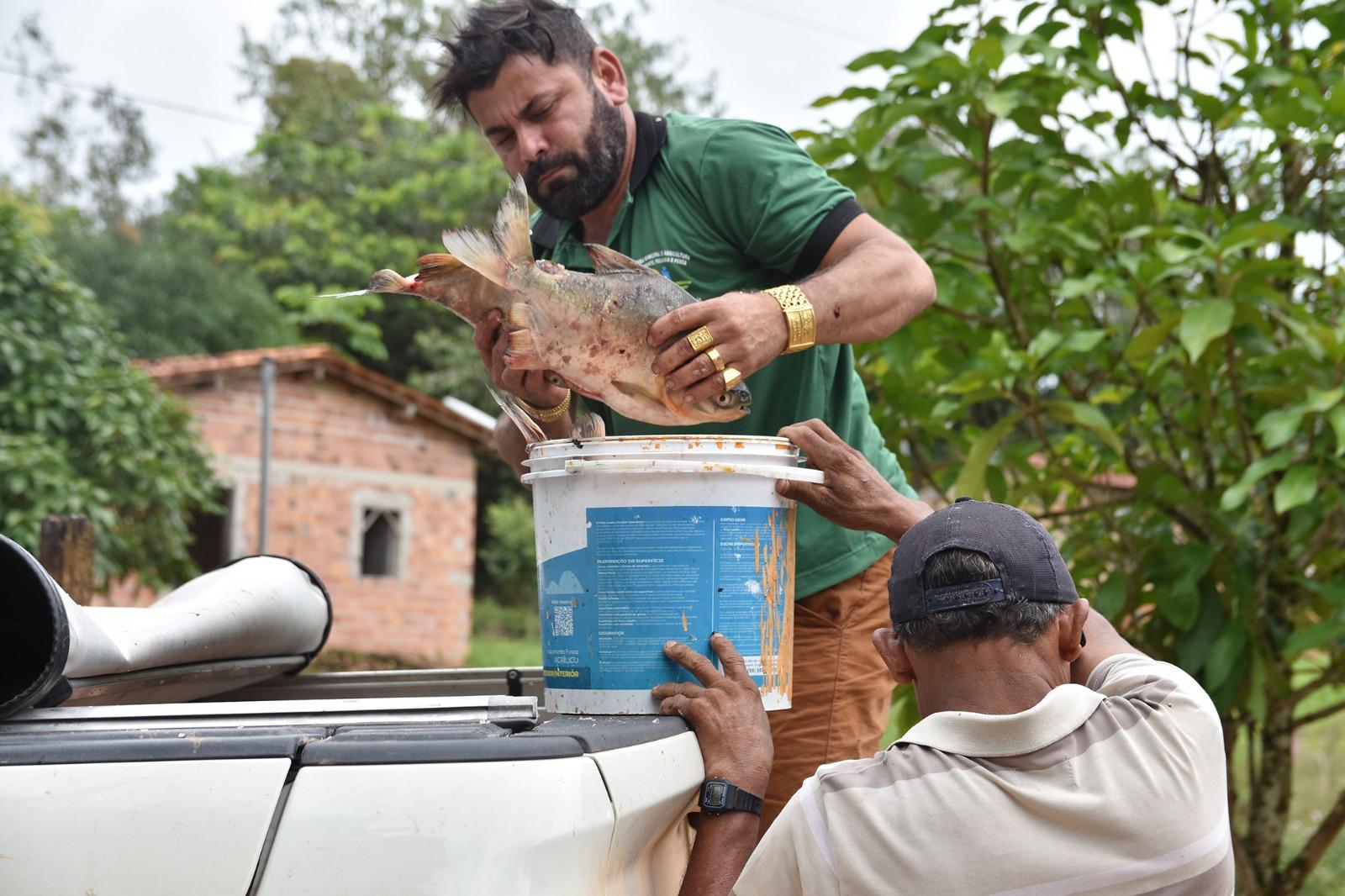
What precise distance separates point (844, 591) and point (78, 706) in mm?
1387

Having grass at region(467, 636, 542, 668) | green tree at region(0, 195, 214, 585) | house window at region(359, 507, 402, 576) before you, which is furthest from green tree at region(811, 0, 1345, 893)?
house window at region(359, 507, 402, 576)

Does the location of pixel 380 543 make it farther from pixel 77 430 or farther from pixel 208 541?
pixel 77 430

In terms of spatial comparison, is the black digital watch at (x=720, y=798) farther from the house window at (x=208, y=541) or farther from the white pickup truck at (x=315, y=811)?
the house window at (x=208, y=541)

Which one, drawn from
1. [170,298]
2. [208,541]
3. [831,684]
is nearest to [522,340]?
[831,684]

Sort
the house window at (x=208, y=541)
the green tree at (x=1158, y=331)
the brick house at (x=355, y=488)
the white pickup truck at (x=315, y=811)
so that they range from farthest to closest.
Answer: the house window at (x=208, y=541) → the brick house at (x=355, y=488) → the green tree at (x=1158, y=331) → the white pickup truck at (x=315, y=811)

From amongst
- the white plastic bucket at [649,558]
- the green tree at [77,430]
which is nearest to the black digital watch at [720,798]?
the white plastic bucket at [649,558]

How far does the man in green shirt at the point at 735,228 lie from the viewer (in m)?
2.42

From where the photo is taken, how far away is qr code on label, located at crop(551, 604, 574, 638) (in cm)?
199

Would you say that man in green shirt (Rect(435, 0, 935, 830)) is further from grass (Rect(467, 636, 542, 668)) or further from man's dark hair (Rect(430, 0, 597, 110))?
grass (Rect(467, 636, 542, 668))

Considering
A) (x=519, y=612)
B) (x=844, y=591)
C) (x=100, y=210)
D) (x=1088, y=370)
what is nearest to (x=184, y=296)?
(x=519, y=612)

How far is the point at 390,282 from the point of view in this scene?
2.12 meters

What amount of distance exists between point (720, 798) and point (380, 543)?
1607 centimetres

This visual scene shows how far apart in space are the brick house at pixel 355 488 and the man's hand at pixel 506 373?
43.4 ft

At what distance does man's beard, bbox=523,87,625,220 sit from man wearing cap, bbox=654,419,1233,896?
111 cm
